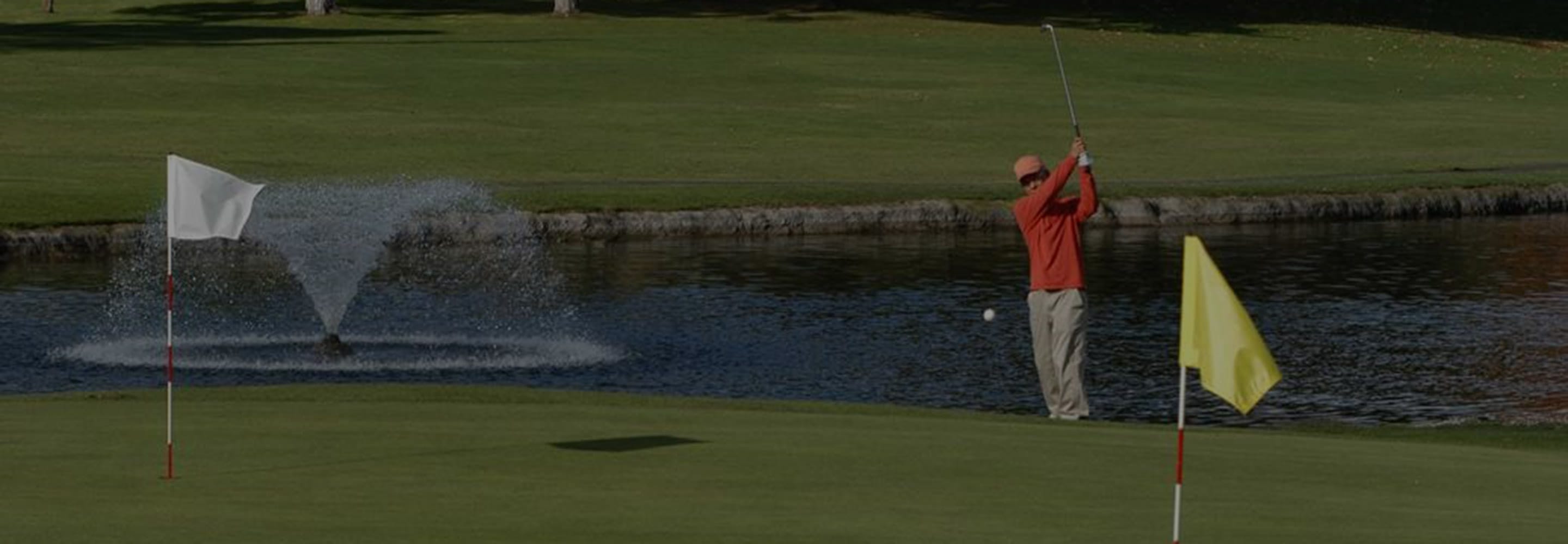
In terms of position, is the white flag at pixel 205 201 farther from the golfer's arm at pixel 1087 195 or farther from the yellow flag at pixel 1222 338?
the golfer's arm at pixel 1087 195

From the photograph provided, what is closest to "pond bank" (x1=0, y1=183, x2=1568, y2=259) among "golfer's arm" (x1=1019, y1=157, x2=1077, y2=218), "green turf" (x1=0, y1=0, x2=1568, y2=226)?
"green turf" (x1=0, y1=0, x2=1568, y2=226)

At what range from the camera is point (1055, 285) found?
800 inches

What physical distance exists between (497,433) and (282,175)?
27.5 metres

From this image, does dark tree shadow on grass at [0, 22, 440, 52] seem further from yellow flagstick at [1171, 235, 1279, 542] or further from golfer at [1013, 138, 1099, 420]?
yellow flagstick at [1171, 235, 1279, 542]

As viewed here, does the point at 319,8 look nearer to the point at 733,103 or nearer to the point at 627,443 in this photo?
the point at 733,103

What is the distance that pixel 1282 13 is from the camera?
259 ft

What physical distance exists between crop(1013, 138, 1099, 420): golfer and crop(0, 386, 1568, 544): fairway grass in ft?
10.5

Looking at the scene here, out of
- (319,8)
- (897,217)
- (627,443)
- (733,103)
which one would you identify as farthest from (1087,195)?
(319,8)

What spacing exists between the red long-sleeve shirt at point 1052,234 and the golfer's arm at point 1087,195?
0.36 meters

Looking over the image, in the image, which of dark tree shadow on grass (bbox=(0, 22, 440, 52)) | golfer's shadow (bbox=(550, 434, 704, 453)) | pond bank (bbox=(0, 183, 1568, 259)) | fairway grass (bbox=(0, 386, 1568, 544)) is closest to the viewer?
fairway grass (bbox=(0, 386, 1568, 544))

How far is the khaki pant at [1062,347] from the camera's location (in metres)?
20.4

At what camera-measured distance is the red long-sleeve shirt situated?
19.9 m

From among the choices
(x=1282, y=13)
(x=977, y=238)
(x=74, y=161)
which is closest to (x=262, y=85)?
(x=74, y=161)

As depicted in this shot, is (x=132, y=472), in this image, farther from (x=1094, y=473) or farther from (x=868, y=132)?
(x=868, y=132)
